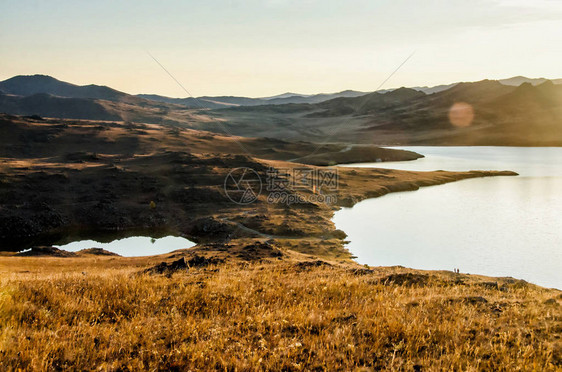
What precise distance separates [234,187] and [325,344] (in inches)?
2283

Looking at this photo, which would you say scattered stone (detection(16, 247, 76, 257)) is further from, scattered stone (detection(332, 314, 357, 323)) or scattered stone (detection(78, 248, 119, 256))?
scattered stone (detection(332, 314, 357, 323))

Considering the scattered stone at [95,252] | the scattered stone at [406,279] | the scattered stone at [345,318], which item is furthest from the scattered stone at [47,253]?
the scattered stone at [345,318]

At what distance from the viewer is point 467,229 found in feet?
163

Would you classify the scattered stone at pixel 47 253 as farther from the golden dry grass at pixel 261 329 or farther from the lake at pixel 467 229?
the lake at pixel 467 229

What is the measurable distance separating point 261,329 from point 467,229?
160 ft

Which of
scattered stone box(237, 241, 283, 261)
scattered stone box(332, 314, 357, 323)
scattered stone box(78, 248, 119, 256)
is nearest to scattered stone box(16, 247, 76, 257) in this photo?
scattered stone box(78, 248, 119, 256)

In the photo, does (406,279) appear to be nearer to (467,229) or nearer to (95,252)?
(95,252)

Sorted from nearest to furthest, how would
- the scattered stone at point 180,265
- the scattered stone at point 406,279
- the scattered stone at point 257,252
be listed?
1. the scattered stone at point 406,279
2. the scattered stone at point 180,265
3. the scattered stone at point 257,252

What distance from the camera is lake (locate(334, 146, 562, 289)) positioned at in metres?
37.2

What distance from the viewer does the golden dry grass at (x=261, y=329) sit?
6.88 m

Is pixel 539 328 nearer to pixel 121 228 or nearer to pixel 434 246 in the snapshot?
pixel 434 246

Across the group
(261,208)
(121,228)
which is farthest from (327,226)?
(121,228)

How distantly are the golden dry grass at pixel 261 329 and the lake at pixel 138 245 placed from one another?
3240cm

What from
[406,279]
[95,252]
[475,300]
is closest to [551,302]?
[475,300]
